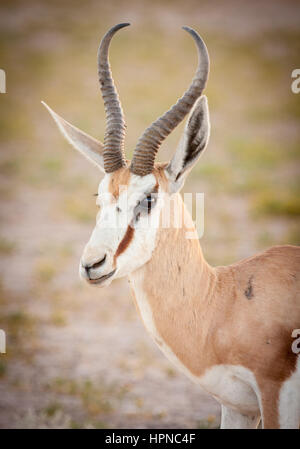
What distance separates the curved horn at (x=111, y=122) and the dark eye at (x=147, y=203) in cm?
39

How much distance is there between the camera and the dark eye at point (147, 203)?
3.79 m

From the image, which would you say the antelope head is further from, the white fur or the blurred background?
the blurred background

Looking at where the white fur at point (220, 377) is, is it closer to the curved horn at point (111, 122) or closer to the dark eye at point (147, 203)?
the dark eye at point (147, 203)

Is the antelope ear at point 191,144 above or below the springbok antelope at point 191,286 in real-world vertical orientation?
above

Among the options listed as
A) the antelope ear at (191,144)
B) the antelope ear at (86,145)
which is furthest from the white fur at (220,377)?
the antelope ear at (86,145)

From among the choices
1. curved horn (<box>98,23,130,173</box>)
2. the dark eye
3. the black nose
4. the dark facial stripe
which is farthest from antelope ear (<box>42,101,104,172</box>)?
the black nose

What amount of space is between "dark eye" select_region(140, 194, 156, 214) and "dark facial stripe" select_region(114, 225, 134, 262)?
184mm

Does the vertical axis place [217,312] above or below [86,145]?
below

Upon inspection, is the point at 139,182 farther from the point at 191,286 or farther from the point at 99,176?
the point at 99,176

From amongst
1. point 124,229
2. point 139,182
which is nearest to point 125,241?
point 124,229

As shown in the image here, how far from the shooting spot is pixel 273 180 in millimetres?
17359

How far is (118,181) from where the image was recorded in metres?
3.86

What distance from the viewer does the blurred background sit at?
680 centimetres

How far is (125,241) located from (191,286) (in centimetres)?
68
